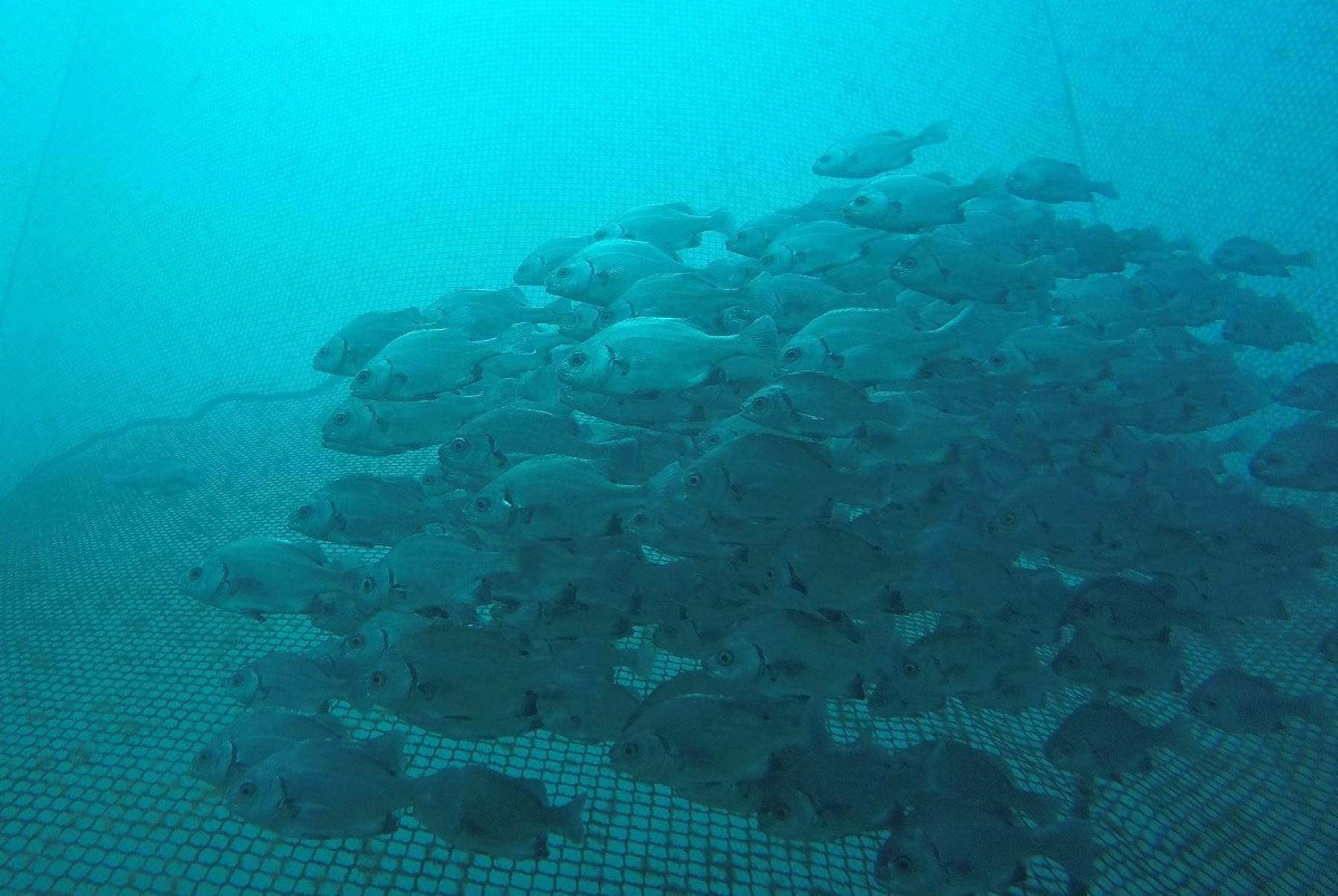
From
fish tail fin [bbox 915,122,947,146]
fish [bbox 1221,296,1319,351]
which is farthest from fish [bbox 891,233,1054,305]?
fish [bbox 1221,296,1319,351]

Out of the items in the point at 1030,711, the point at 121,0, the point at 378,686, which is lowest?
the point at 1030,711

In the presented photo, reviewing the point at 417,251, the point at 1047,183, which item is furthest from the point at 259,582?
the point at 417,251

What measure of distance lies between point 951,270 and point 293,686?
3358mm

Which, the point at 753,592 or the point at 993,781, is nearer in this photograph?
the point at 993,781

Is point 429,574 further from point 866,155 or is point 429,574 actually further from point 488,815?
point 866,155

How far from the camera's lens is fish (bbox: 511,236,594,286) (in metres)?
4.89

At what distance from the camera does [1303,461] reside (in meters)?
3.73

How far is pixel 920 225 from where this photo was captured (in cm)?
391

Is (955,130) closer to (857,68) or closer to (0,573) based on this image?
(857,68)

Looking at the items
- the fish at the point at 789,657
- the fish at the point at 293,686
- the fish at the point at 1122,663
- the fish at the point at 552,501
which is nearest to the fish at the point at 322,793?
the fish at the point at 293,686

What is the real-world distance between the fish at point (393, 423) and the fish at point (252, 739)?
117 centimetres

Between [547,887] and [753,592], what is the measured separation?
1.38 m

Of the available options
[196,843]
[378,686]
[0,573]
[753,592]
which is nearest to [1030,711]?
A: [753,592]

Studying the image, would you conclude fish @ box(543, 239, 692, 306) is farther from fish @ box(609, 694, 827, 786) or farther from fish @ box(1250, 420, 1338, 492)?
fish @ box(1250, 420, 1338, 492)
